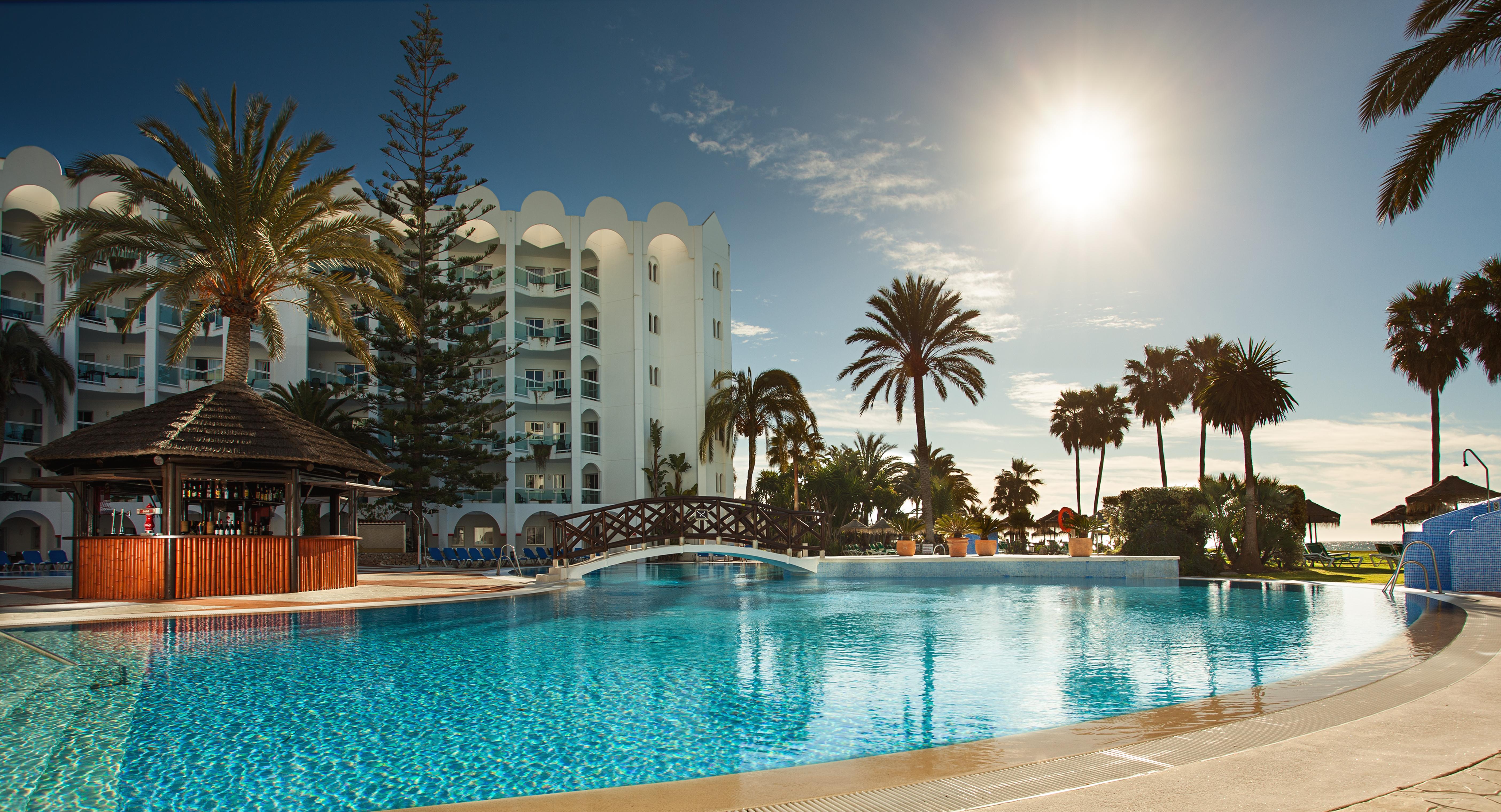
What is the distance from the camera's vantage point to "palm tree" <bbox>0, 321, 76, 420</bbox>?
28109mm

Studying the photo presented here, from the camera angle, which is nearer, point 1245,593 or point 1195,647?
point 1195,647

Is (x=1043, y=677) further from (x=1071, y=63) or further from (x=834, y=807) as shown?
(x=1071, y=63)

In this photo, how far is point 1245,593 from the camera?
17.8 m

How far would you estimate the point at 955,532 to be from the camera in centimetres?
2958

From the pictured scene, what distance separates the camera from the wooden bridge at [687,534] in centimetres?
2255

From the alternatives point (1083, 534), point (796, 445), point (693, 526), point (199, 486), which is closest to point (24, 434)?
point (199, 486)

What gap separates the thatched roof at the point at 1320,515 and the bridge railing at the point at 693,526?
27.1 meters

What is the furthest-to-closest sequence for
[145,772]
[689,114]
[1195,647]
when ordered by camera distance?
[689,114] < [1195,647] < [145,772]

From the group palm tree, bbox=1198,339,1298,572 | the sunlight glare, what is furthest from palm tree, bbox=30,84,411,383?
palm tree, bbox=1198,339,1298,572

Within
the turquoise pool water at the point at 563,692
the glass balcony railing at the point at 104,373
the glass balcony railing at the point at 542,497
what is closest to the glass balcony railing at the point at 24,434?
the glass balcony railing at the point at 104,373

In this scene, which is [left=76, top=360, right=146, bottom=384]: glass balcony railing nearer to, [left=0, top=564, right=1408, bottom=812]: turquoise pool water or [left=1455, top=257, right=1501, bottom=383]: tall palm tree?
[left=0, top=564, right=1408, bottom=812]: turquoise pool water

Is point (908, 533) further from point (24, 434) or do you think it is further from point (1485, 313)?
point (24, 434)

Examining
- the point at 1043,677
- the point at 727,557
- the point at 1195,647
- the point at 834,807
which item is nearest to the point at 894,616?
the point at 1195,647

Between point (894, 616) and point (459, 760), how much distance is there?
387 inches
